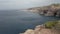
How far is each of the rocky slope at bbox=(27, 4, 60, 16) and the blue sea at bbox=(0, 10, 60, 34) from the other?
141mm

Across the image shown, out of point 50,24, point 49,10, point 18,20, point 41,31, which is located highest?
point 49,10

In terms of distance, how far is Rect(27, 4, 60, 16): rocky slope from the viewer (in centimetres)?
523

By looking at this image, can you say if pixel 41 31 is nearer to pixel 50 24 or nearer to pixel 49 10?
pixel 50 24

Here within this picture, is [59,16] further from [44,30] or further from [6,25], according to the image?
[6,25]

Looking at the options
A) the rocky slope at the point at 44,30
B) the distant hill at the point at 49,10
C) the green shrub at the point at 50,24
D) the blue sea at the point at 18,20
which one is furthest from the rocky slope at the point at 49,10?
the rocky slope at the point at 44,30

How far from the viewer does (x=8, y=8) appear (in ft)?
16.9

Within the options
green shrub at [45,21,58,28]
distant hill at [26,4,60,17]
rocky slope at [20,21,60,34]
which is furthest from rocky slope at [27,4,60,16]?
rocky slope at [20,21,60,34]

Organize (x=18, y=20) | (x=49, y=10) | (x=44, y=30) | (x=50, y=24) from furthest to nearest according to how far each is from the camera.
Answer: (x=49, y=10) < (x=18, y=20) < (x=50, y=24) < (x=44, y=30)

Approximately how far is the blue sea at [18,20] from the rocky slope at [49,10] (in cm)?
14

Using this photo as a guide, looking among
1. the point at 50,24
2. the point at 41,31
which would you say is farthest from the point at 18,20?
the point at 50,24

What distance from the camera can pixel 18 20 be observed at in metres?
5.14

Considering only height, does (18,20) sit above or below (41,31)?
above

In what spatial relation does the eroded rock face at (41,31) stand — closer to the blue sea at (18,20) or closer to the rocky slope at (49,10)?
the blue sea at (18,20)

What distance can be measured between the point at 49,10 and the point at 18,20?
3.59 ft
